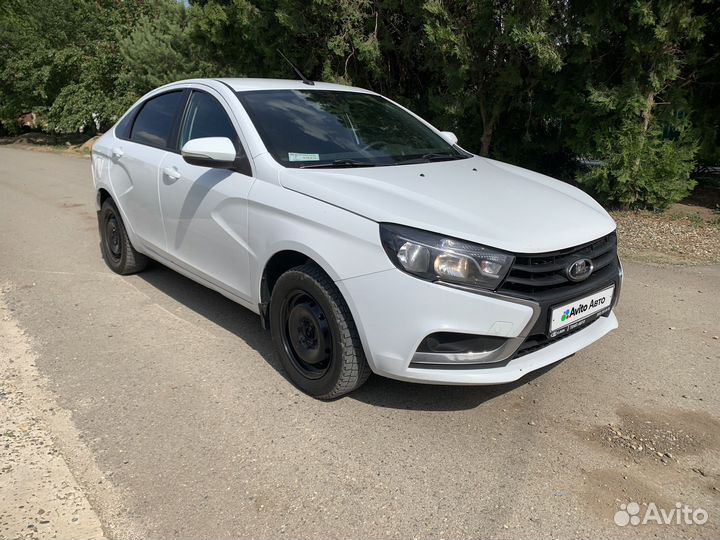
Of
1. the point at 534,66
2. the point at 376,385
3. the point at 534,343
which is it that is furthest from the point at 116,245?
the point at 534,66

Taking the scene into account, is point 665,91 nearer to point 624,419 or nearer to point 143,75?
point 624,419

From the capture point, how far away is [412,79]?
978 cm

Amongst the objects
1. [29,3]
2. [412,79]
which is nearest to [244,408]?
[412,79]

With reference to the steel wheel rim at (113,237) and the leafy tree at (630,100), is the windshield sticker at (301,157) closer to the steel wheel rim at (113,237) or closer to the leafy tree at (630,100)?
the steel wheel rim at (113,237)

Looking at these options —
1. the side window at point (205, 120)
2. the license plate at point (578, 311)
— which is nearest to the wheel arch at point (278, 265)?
the side window at point (205, 120)

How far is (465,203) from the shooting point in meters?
3.12

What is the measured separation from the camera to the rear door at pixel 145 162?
4.61m

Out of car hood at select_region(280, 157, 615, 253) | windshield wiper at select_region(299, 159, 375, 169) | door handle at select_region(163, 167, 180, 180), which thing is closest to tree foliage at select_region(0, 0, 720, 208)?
car hood at select_region(280, 157, 615, 253)

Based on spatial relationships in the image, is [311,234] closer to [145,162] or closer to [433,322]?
[433,322]

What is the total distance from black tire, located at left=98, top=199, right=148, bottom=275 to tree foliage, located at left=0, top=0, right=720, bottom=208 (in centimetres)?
447

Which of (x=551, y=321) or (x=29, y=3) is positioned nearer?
(x=551, y=321)

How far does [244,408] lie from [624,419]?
6.89 feet

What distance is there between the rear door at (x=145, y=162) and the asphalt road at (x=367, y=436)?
717mm

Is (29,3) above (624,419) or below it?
above
